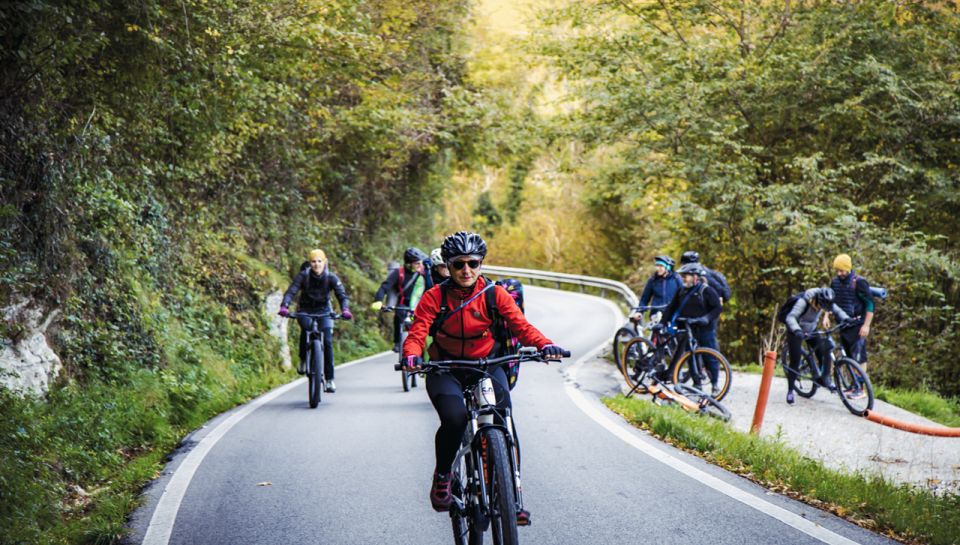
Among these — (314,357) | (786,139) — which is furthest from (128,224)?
(786,139)

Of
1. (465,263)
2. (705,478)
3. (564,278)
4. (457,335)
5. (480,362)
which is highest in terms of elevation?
(564,278)

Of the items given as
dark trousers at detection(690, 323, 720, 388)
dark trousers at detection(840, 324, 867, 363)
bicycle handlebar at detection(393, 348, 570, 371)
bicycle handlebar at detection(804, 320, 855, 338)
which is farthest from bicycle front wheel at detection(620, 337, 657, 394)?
bicycle handlebar at detection(393, 348, 570, 371)

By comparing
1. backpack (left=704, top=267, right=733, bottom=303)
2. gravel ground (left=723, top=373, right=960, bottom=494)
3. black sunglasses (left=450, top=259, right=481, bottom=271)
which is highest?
black sunglasses (left=450, top=259, right=481, bottom=271)

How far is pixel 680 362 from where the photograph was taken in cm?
1145

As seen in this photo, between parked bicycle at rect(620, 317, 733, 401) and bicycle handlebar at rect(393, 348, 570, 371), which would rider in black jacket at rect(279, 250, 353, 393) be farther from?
bicycle handlebar at rect(393, 348, 570, 371)

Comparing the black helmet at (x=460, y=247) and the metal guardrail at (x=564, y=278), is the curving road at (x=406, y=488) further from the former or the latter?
the metal guardrail at (x=564, y=278)

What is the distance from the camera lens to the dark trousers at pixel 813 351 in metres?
11.9

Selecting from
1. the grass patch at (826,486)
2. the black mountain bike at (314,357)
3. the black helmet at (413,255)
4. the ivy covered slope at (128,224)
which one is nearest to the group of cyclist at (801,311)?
the grass patch at (826,486)

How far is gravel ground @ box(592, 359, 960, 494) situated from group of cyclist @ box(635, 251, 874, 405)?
0.57 metres

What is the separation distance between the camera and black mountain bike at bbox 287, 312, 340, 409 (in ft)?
34.0

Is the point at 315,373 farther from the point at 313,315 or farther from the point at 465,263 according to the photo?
the point at 465,263

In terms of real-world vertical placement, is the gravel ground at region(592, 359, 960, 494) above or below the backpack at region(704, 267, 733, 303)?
below

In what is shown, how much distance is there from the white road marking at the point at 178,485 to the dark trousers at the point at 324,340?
912 millimetres

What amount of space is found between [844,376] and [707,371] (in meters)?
1.82
